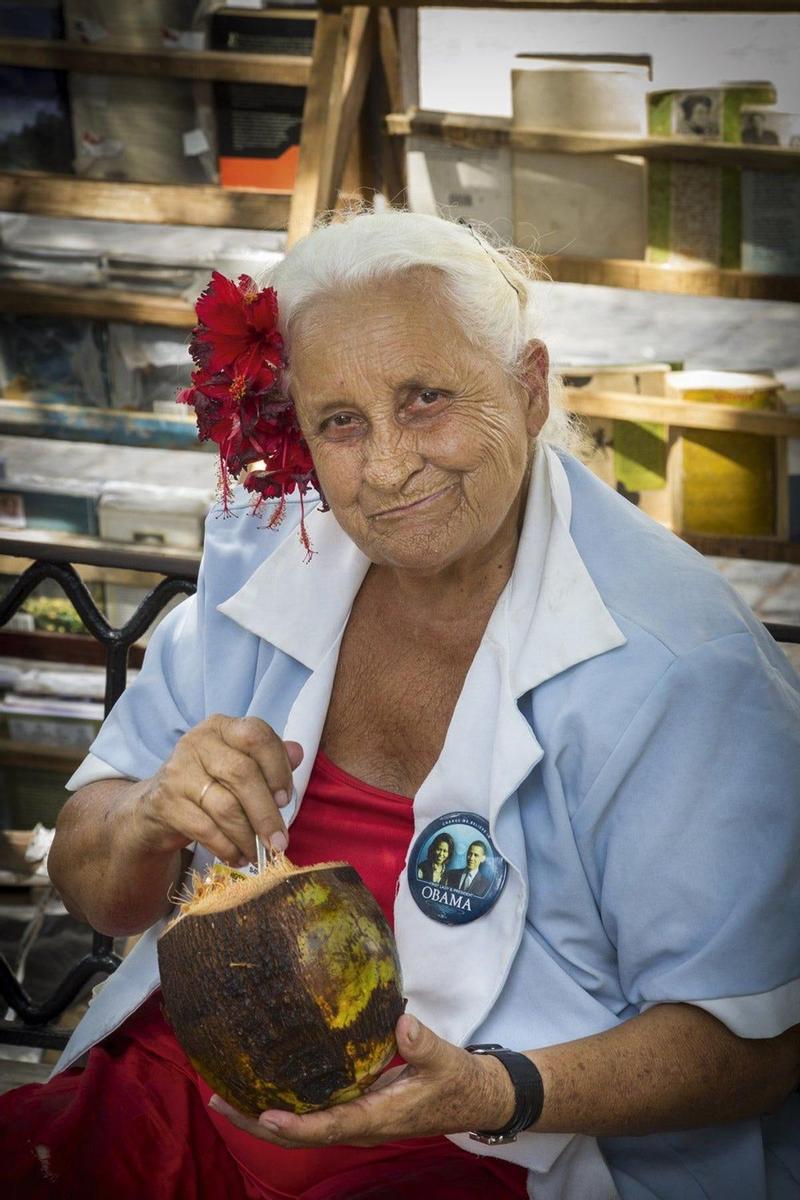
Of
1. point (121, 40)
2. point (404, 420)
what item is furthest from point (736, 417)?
point (404, 420)

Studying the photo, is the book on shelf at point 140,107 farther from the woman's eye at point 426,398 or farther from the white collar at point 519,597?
the woman's eye at point 426,398

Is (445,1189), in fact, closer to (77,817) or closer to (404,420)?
(77,817)

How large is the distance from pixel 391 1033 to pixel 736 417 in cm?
258

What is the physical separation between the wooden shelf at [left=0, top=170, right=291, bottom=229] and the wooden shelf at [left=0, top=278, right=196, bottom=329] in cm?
24

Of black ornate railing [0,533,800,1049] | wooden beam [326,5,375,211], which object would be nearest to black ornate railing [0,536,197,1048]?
black ornate railing [0,533,800,1049]

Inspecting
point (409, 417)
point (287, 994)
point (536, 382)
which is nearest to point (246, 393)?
point (409, 417)

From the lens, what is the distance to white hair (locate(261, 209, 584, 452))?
1655mm

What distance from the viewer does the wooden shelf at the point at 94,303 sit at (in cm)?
373

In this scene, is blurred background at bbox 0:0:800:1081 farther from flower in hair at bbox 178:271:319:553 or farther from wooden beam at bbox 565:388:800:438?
flower in hair at bbox 178:271:319:553

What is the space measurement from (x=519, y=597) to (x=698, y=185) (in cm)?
226

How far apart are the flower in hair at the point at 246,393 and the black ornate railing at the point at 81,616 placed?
38 centimetres

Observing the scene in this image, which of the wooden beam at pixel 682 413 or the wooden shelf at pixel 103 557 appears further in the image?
the wooden beam at pixel 682 413

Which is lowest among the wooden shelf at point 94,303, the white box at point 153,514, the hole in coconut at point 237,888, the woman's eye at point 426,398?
the hole in coconut at point 237,888

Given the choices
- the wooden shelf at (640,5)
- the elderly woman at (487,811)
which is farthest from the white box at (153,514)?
the elderly woman at (487,811)
